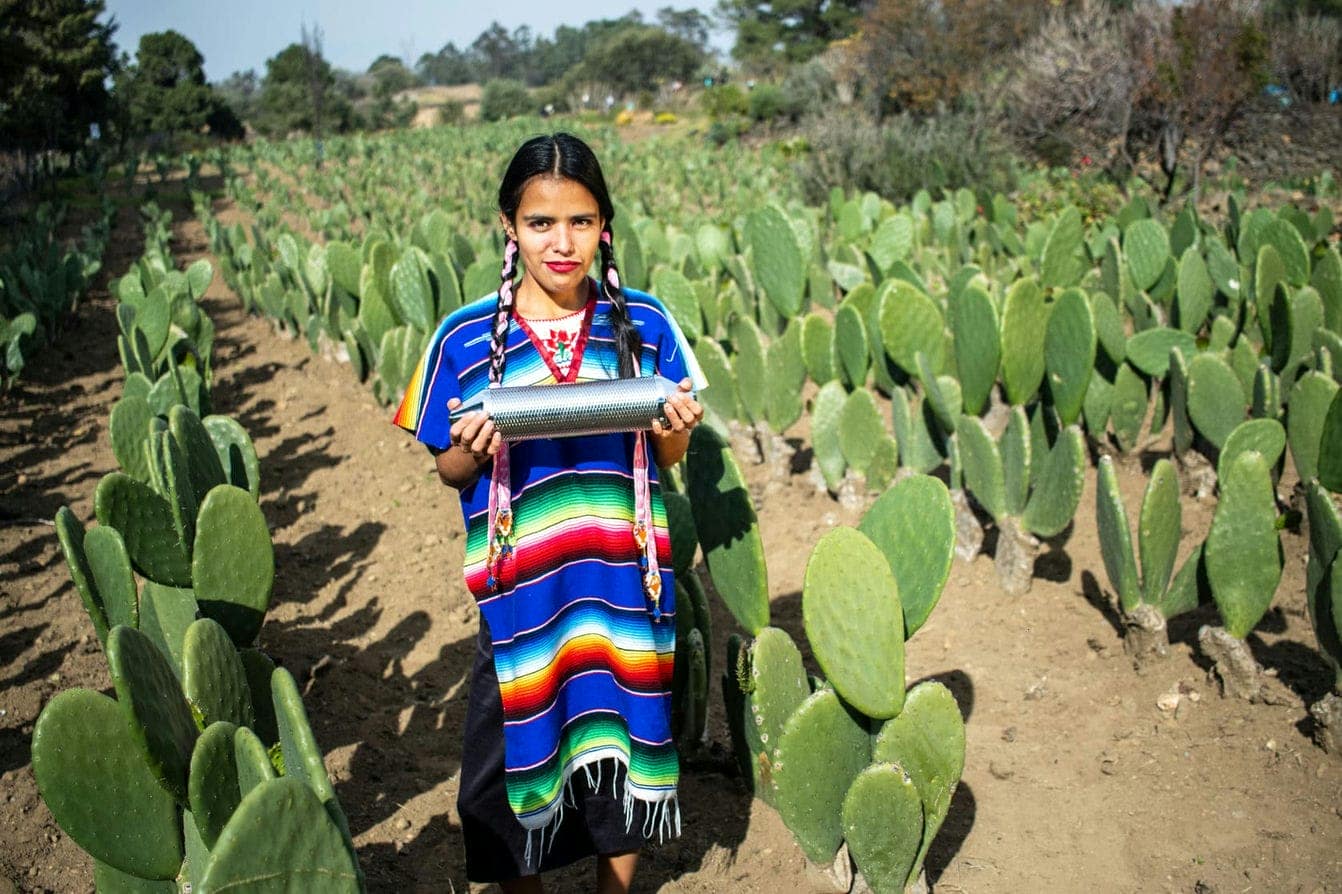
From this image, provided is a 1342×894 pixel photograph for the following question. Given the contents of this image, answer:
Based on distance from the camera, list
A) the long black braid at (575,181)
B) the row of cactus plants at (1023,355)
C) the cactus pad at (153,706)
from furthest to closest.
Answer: the row of cactus plants at (1023,355) → the long black braid at (575,181) → the cactus pad at (153,706)

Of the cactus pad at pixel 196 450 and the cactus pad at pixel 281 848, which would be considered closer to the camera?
the cactus pad at pixel 281 848

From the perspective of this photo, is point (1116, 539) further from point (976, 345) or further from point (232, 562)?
point (232, 562)

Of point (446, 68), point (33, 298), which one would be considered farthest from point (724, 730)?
point (446, 68)

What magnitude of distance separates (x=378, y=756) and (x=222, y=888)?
53.9 inches

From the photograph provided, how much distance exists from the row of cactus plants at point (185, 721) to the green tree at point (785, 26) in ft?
122

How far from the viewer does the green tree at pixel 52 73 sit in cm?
1631

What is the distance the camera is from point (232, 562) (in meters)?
1.97

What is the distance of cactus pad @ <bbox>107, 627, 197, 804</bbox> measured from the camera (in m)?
1.36

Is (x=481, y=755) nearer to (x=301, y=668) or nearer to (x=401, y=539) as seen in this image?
(x=301, y=668)

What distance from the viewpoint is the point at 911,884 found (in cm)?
180

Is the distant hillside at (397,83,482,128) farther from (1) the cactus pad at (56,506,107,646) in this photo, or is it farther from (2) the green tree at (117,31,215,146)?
(1) the cactus pad at (56,506,107,646)

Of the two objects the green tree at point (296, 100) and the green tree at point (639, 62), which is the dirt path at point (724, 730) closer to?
the green tree at point (296, 100)

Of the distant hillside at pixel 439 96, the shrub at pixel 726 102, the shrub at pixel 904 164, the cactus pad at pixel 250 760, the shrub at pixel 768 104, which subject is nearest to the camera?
the cactus pad at pixel 250 760

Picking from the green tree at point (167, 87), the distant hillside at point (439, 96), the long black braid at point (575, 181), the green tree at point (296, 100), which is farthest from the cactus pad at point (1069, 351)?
the distant hillside at point (439, 96)
